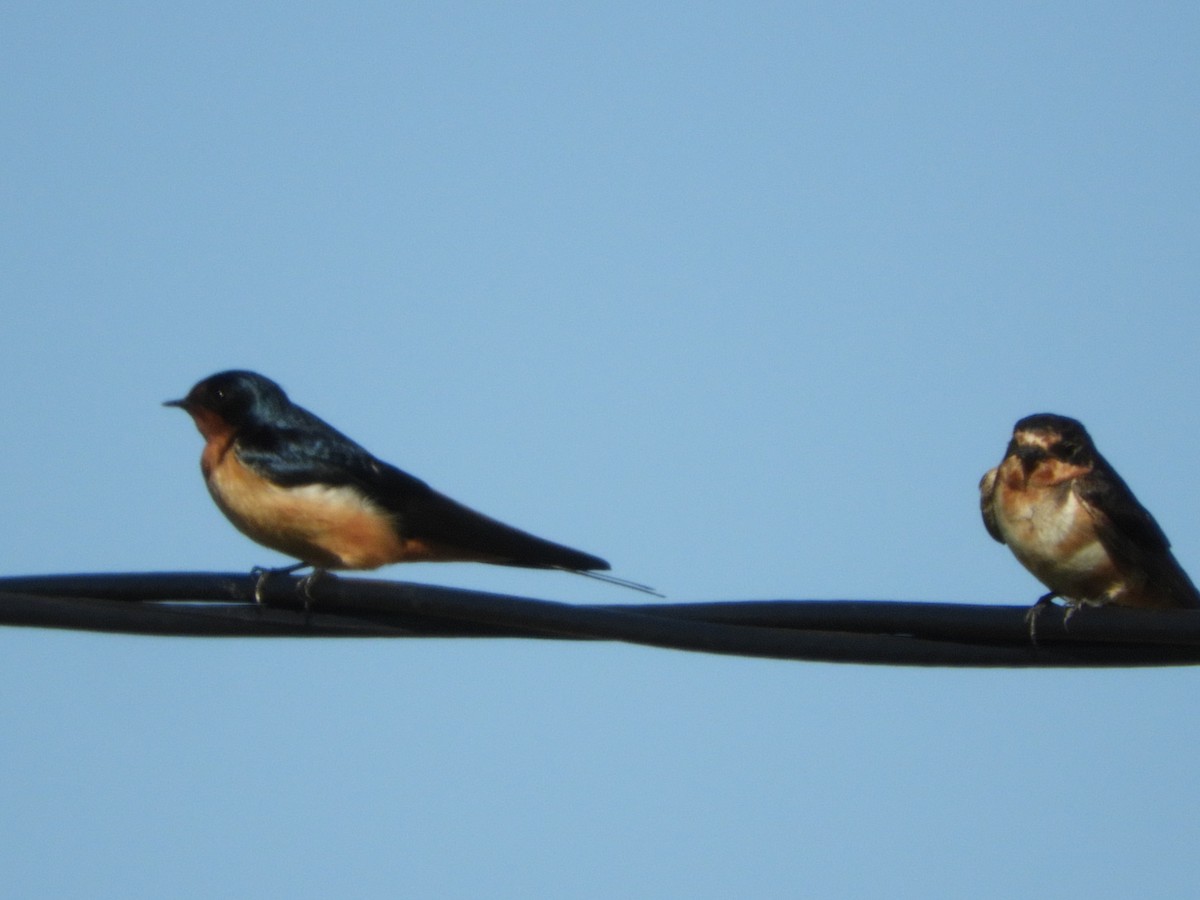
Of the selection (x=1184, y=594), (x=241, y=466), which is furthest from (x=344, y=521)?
(x=1184, y=594)

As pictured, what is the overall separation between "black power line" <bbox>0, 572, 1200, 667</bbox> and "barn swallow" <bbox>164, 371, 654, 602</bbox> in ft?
6.81

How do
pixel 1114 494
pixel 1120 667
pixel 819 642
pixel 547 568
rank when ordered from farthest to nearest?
1. pixel 1114 494
2. pixel 547 568
3. pixel 1120 667
4. pixel 819 642

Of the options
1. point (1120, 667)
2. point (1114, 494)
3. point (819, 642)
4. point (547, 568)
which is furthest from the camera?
point (1114, 494)

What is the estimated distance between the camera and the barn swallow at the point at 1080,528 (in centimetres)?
656

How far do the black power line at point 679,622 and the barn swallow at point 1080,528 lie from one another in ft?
7.48

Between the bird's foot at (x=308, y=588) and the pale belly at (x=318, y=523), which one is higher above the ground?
the pale belly at (x=318, y=523)

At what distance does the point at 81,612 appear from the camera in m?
4.20

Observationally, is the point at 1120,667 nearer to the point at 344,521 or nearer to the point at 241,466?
the point at 344,521

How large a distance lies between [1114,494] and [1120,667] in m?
2.41

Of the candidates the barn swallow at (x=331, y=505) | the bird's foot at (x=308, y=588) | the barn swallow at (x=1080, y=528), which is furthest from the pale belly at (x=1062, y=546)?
the bird's foot at (x=308, y=588)

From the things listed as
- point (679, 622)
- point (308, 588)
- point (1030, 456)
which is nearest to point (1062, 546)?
point (1030, 456)

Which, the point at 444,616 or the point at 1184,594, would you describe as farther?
the point at 1184,594

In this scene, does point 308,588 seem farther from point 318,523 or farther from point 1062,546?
point 1062,546

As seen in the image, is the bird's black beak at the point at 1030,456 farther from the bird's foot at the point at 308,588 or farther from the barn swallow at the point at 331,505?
the bird's foot at the point at 308,588
